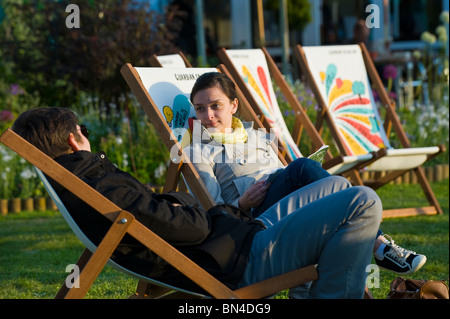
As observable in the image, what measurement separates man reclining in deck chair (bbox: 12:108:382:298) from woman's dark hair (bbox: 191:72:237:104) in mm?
1211

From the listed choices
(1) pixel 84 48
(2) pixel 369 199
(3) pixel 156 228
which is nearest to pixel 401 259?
(2) pixel 369 199

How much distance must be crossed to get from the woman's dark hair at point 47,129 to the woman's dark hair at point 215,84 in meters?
1.22

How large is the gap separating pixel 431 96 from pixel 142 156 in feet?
13.4

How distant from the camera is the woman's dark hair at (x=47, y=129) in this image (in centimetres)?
274

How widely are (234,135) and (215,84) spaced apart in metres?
0.29

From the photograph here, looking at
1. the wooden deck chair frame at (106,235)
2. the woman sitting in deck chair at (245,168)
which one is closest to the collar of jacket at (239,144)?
the woman sitting in deck chair at (245,168)

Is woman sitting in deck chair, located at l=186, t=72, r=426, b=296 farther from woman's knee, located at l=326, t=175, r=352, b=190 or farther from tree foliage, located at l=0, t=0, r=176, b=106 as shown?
tree foliage, located at l=0, t=0, r=176, b=106

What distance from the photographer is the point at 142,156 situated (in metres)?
6.96

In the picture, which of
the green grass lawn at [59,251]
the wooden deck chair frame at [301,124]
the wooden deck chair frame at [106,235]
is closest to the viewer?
the wooden deck chair frame at [106,235]

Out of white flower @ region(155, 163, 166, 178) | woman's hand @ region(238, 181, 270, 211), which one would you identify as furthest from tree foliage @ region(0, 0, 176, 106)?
woman's hand @ region(238, 181, 270, 211)

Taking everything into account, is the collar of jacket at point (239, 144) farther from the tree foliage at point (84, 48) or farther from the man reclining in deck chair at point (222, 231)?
the tree foliage at point (84, 48)

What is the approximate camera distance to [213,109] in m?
3.90

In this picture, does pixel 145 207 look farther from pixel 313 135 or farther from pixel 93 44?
pixel 93 44
